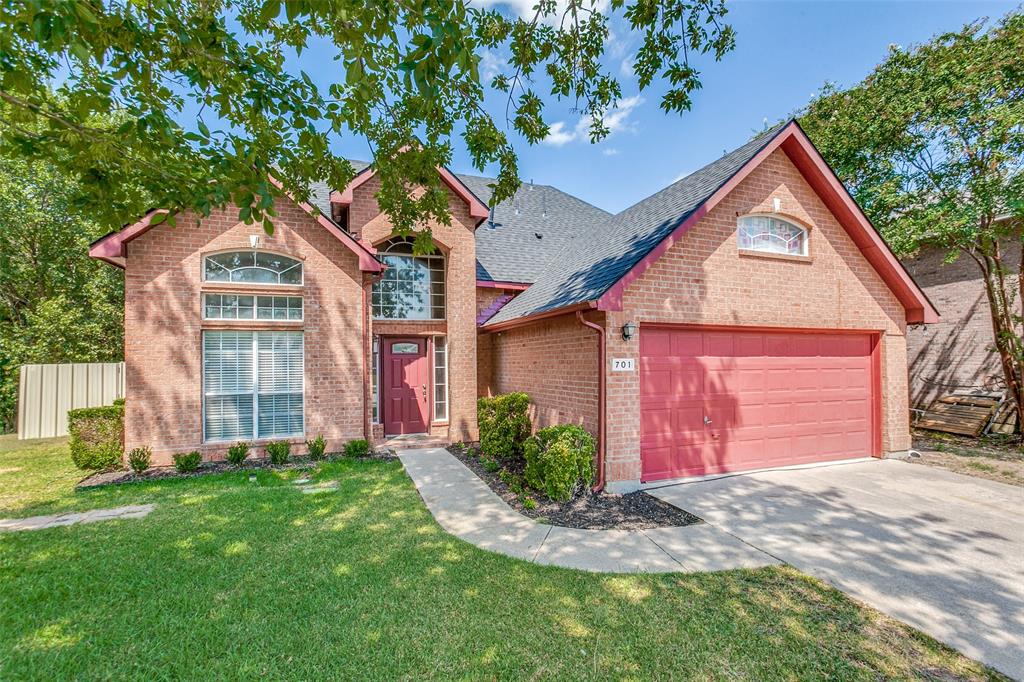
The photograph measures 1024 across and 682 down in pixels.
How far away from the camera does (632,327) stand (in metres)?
7.04

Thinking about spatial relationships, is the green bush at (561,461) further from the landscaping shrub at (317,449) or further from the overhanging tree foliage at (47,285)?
the overhanging tree foliage at (47,285)

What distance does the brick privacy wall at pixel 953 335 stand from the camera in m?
12.7

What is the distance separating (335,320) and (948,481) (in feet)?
39.5

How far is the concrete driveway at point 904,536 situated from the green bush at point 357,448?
20.0 ft

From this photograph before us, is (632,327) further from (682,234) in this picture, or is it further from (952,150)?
(952,150)

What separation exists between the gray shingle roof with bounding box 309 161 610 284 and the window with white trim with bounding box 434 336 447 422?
224 centimetres

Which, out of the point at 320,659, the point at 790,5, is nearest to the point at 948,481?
the point at 790,5

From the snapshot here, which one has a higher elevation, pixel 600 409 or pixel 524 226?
pixel 524 226

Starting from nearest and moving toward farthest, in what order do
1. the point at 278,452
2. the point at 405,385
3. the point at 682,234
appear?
the point at 682,234 → the point at 278,452 → the point at 405,385

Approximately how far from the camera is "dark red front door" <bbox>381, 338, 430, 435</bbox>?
1147 cm

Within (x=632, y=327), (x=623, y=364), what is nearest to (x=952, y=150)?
(x=632, y=327)

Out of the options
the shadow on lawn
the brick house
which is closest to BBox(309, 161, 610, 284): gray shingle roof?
the brick house

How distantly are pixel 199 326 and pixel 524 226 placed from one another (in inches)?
402

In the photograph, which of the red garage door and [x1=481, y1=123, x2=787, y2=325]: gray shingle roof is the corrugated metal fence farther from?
the red garage door
